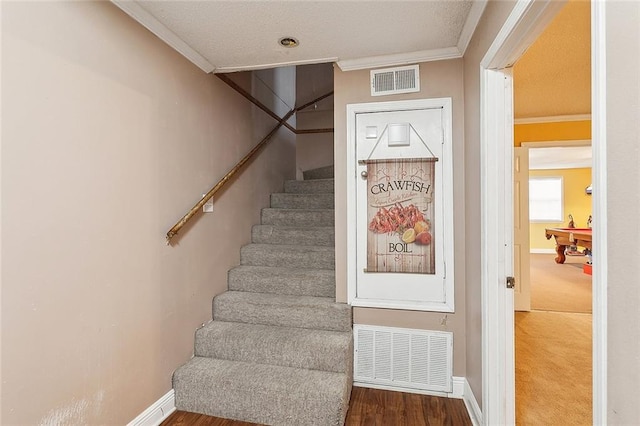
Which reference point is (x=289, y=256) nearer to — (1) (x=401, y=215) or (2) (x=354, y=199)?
(2) (x=354, y=199)

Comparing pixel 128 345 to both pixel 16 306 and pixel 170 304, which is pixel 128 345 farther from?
pixel 16 306

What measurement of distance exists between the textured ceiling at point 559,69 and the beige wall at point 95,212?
2468 millimetres

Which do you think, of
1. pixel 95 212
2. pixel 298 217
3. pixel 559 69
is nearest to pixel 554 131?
pixel 559 69

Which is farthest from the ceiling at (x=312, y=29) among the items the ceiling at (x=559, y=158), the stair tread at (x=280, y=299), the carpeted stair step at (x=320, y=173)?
the ceiling at (x=559, y=158)

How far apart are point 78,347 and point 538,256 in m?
9.31

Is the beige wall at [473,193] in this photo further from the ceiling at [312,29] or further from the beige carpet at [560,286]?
the beige carpet at [560,286]

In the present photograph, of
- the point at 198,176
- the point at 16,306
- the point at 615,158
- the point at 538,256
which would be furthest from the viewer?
the point at 538,256

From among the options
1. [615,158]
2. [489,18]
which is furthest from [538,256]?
[615,158]

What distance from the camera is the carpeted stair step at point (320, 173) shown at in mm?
4320

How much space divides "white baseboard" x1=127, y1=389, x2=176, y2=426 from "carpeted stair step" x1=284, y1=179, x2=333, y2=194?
248 cm

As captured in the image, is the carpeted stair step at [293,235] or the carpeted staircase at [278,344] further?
the carpeted stair step at [293,235]

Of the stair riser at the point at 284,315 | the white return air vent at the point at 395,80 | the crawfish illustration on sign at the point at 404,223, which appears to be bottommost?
the stair riser at the point at 284,315

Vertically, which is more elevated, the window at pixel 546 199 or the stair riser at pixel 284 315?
the window at pixel 546 199

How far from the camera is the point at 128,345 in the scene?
1.71m
